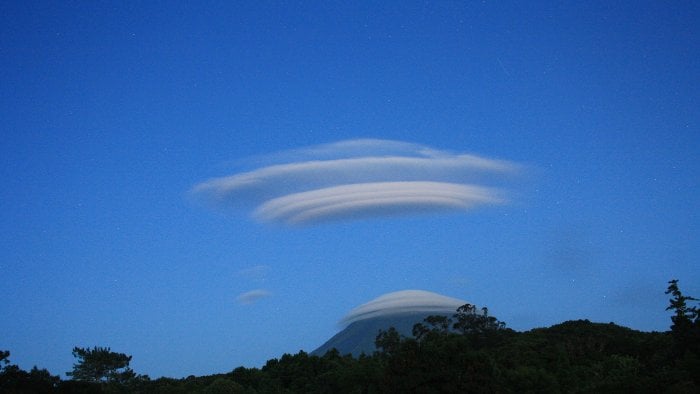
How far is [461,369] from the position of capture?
56.2 m

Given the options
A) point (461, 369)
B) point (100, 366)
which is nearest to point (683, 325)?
point (461, 369)

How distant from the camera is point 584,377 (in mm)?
77312

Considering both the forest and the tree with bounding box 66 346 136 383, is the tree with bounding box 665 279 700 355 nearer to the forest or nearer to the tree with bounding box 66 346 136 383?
the forest

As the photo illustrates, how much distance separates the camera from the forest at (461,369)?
55750 millimetres

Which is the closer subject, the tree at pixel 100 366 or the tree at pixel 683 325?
the tree at pixel 683 325

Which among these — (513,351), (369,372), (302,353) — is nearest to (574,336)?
(513,351)

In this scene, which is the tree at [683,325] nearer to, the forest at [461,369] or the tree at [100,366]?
the forest at [461,369]

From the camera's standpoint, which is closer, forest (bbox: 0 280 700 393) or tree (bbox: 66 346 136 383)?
forest (bbox: 0 280 700 393)

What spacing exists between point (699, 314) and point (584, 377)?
54.2ft

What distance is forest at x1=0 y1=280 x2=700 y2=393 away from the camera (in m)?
55.8

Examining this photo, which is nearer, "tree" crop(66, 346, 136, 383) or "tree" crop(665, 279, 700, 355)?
"tree" crop(665, 279, 700, 355)

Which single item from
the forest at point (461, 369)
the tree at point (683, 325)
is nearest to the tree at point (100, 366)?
the forest at point (461, 369)

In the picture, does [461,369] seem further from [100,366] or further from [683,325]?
[100,366]

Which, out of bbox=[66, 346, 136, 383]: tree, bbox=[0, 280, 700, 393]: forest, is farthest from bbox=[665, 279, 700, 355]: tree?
bbox=[66, 346, 136, 383]: tree
